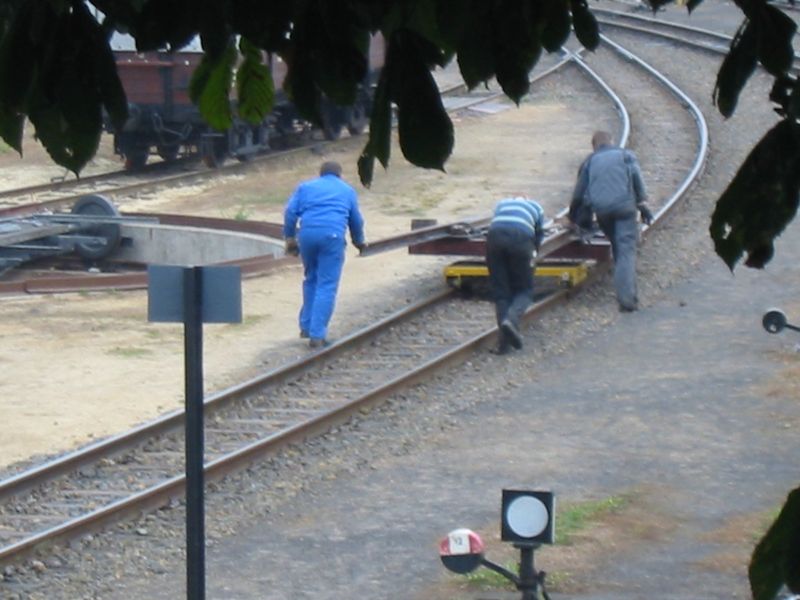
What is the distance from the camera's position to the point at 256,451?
10164 mm

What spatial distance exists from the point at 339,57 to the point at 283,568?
537cm

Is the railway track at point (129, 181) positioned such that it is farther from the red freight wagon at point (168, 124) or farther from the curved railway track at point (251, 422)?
the curved railway track at point (251, 422)

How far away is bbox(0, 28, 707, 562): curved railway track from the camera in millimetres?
9070

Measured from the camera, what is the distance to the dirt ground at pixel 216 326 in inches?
461

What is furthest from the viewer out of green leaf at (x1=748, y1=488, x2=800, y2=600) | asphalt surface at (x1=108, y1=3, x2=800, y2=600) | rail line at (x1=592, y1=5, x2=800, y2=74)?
rail line at (x1=592, y1=5, x2=800, y2=74)

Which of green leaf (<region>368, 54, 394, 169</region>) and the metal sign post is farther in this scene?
the metal sign post

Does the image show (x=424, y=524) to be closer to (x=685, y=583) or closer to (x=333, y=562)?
(x=333, y=562)

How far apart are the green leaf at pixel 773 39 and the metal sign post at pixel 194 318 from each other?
11.1 ft

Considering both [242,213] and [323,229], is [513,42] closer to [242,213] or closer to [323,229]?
[323,229]


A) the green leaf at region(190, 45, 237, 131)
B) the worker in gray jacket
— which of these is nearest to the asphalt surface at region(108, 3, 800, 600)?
the worker in gray jacket

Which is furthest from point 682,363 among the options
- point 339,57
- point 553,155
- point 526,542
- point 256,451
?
point 553,155

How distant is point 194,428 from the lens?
6188 millimetres

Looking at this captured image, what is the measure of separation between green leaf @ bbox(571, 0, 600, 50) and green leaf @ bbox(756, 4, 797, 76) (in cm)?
40

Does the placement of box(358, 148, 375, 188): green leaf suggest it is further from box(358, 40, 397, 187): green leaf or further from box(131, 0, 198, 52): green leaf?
box(131, 0, 198, 52): green leaf
